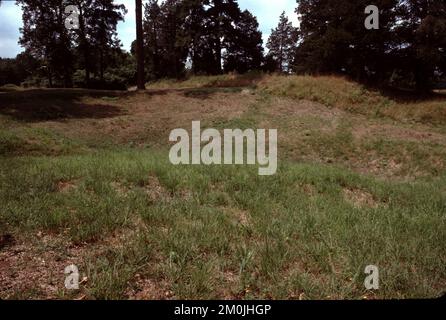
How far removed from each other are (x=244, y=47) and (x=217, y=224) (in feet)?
114

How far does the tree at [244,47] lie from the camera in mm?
37062

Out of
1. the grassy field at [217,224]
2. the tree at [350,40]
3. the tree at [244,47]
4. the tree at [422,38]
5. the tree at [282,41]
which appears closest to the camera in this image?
the grassy field at [217,224]

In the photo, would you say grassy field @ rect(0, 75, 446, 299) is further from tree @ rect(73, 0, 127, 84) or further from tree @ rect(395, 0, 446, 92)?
tree @ rect(73, 0, 127, 84)

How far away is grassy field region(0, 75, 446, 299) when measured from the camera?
14.2 ft

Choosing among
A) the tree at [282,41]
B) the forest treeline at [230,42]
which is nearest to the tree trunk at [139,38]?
the forest treeline at [230,42]

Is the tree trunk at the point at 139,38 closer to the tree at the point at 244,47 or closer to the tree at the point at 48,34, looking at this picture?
the tree at the point at 48,34

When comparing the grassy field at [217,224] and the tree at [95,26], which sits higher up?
the tree at [95,26]

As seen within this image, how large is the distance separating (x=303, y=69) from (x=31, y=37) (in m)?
24.7

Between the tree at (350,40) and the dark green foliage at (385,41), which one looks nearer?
the dark green foliage at (385,41)

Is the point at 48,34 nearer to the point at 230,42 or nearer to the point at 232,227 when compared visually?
the point at 230,42

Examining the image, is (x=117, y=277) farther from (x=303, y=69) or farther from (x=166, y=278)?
(x=303, y=69)

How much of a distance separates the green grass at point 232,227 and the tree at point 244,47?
30.5m

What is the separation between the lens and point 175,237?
5.33m

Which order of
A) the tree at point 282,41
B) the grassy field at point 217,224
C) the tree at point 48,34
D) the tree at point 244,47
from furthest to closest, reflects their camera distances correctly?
1. the tree at point 282,41
2. the tree at point 244,47
3. the tree at point 48,34
4. the grassy field at point 217,224
